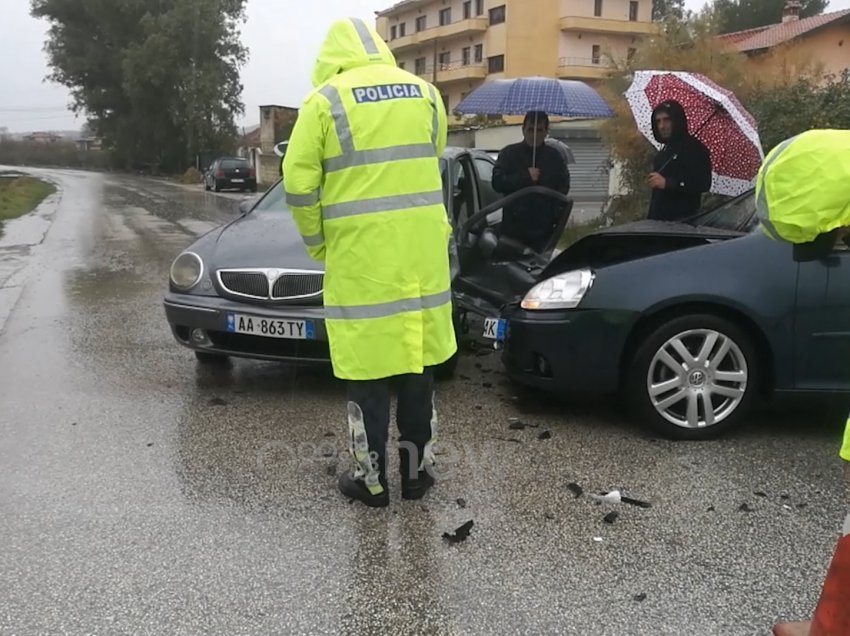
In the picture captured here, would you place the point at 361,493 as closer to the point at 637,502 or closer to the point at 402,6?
the point at 637,502

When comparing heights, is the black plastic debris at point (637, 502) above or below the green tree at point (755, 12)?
below

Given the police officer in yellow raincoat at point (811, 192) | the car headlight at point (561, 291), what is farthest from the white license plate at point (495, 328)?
the police officer in yellow raincoat at point (811, 192)

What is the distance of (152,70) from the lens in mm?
50312

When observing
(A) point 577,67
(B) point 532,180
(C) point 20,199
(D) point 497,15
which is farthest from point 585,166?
(D) point 497,15

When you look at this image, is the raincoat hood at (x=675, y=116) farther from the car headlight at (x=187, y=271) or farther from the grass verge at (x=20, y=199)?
the grass verge at (x=20, y=199)

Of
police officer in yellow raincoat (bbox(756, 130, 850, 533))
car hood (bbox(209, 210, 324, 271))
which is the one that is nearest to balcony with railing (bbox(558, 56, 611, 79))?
car hood (bbox(209, 210, 324, 271))

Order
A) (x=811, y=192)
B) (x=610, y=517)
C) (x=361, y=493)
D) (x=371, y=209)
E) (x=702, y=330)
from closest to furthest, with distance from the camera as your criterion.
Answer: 1. (x=811, y=192)
2. (x=371, y=209)
3. (x=610, y=517)
4. (x=361, y=493)
5. (x=702, y=330)

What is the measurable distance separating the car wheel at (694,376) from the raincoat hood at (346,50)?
6.80 feet

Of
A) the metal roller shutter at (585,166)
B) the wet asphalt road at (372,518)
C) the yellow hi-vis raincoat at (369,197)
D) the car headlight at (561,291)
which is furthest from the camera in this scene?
the metal roller shutter at (585,166)

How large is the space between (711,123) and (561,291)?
8.38ft

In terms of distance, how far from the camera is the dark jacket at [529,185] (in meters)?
6.23

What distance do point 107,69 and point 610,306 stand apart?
199 feet

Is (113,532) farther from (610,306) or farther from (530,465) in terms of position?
(610,306)

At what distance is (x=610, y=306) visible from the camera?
4355mm
